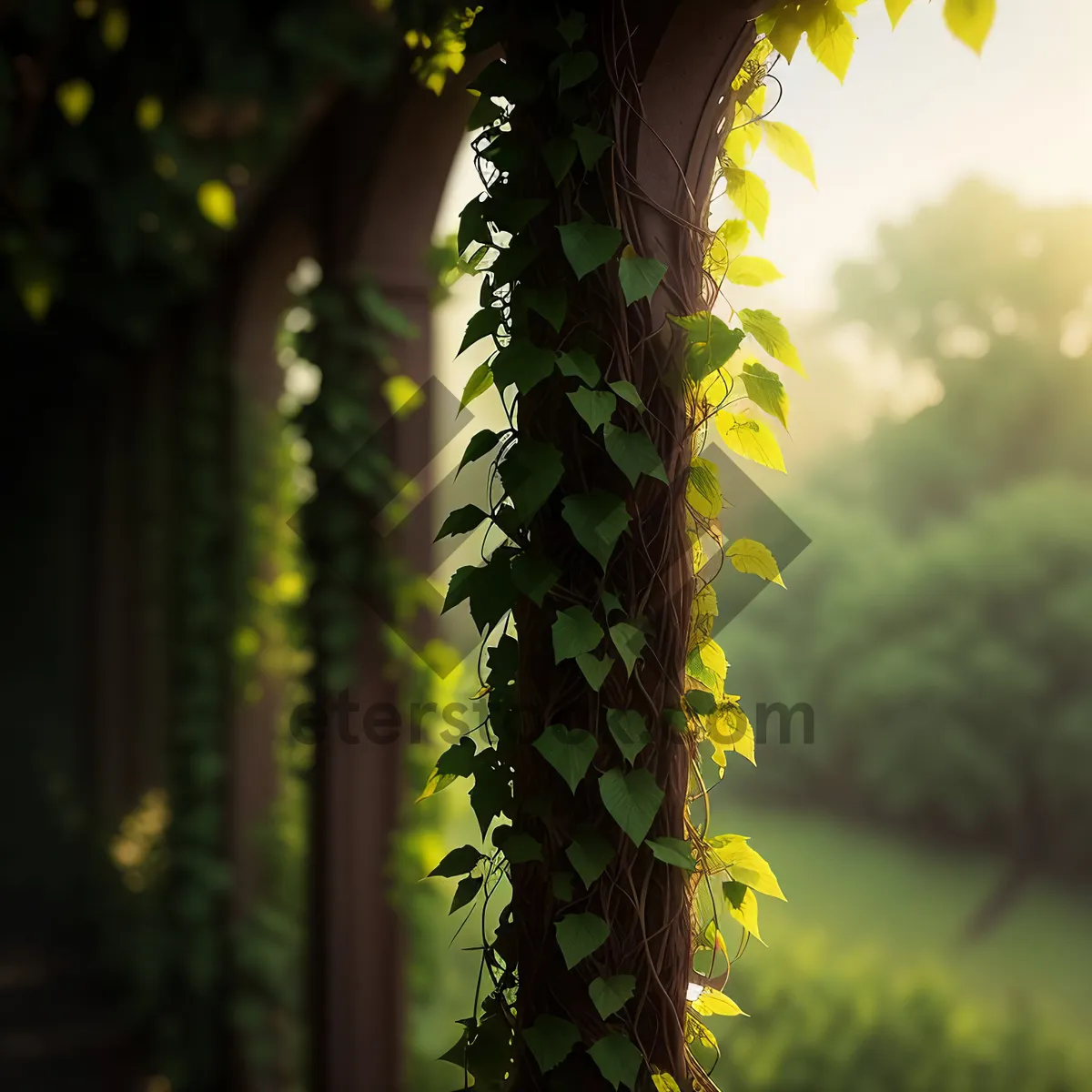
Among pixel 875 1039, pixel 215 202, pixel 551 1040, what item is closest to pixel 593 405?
pixel 551 1040

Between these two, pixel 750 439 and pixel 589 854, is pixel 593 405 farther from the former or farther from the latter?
pixel 589 854

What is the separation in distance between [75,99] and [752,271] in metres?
2.41

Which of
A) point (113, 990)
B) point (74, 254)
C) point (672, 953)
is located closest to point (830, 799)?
point (672, 953)

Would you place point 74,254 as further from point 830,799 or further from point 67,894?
point 67,894

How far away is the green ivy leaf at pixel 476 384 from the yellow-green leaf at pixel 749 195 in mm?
331

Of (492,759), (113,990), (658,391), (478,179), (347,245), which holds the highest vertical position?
(347,245)

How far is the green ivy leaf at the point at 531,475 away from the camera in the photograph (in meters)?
1.04

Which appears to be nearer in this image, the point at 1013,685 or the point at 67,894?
the point at 1013,685

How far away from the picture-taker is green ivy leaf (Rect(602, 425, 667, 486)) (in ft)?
3.37

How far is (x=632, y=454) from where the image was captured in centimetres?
104

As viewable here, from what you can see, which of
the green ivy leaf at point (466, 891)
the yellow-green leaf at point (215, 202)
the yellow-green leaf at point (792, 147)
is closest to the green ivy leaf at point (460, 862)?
the green ivy leaf at point (466, 891)

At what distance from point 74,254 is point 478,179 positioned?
342 cm

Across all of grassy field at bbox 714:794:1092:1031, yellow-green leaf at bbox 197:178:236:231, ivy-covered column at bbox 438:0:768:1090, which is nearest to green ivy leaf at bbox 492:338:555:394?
ivy-covered column at bbox 438:0:768:1090

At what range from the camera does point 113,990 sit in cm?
474
